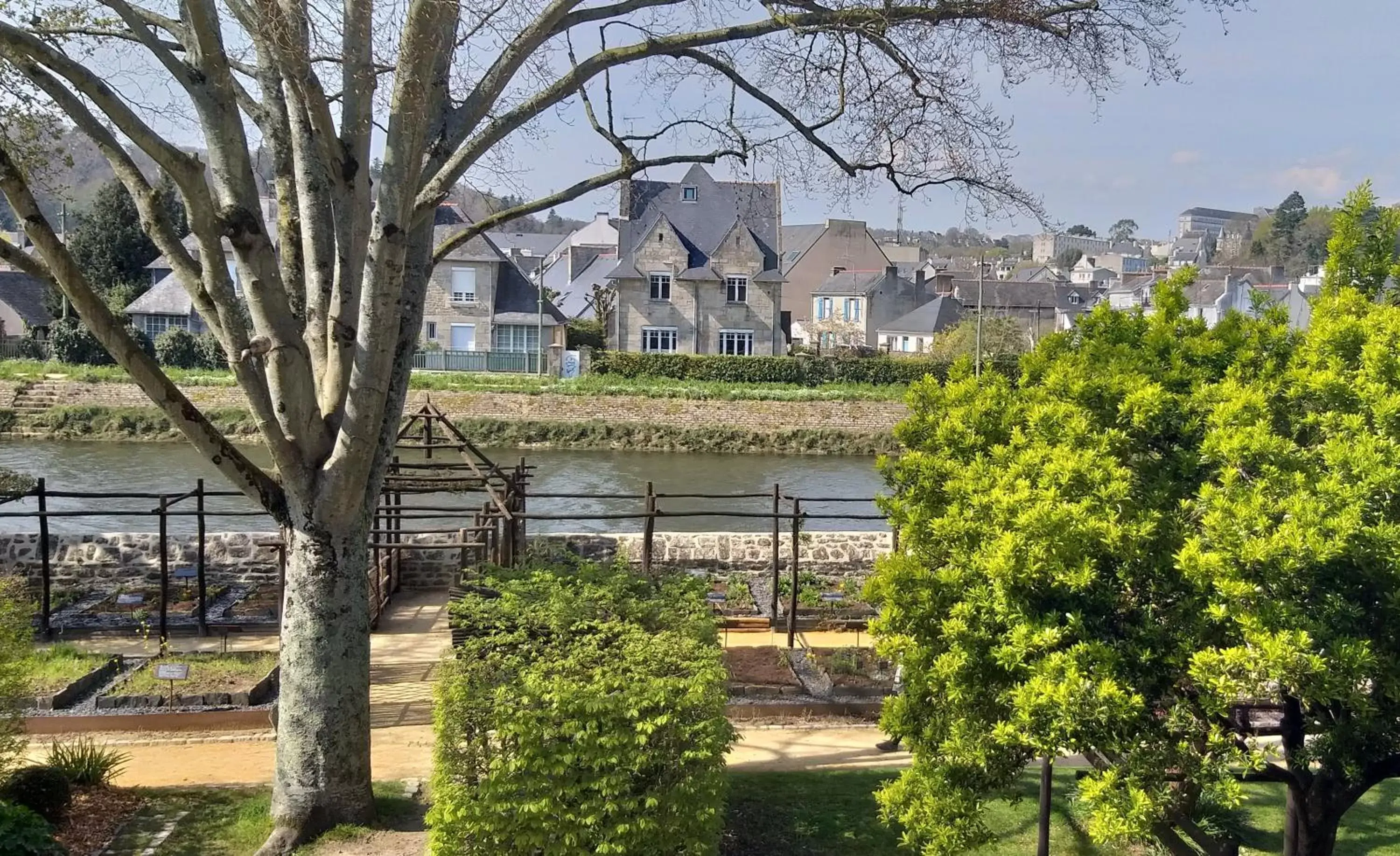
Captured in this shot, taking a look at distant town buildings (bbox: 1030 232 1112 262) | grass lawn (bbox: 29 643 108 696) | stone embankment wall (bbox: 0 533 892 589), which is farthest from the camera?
distant town buildings (bbox: 1030 232 1112 262)

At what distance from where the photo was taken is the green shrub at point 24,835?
17.3 ft

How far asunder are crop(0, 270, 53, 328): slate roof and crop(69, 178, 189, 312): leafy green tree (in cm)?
559

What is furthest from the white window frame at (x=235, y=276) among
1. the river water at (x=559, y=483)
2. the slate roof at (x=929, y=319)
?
→ the slate roof at (x=929, y=319)

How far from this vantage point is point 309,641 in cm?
604

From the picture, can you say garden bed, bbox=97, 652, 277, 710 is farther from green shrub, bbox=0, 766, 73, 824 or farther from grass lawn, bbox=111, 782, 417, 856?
green shrub, bbox=0, 766, 73, 824

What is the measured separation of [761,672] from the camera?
974cm

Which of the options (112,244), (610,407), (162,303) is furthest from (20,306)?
(610,407)

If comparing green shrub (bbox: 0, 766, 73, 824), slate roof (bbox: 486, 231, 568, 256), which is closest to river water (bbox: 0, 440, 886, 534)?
green shrub (bbox: 0, 766, 73, 824)

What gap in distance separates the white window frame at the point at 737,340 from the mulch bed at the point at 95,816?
115 ft

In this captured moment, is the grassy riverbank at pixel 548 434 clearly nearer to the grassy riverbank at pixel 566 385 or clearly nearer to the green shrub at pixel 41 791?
the grassy riverbank at pixel 566 385

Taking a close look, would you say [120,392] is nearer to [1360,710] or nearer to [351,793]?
[351,793]

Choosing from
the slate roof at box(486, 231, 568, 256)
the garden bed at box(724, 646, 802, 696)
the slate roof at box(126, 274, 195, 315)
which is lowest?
the garden bed at box(724, 646, 802, 696)

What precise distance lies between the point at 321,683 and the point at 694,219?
126ft

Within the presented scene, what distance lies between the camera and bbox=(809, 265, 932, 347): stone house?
5056cm
